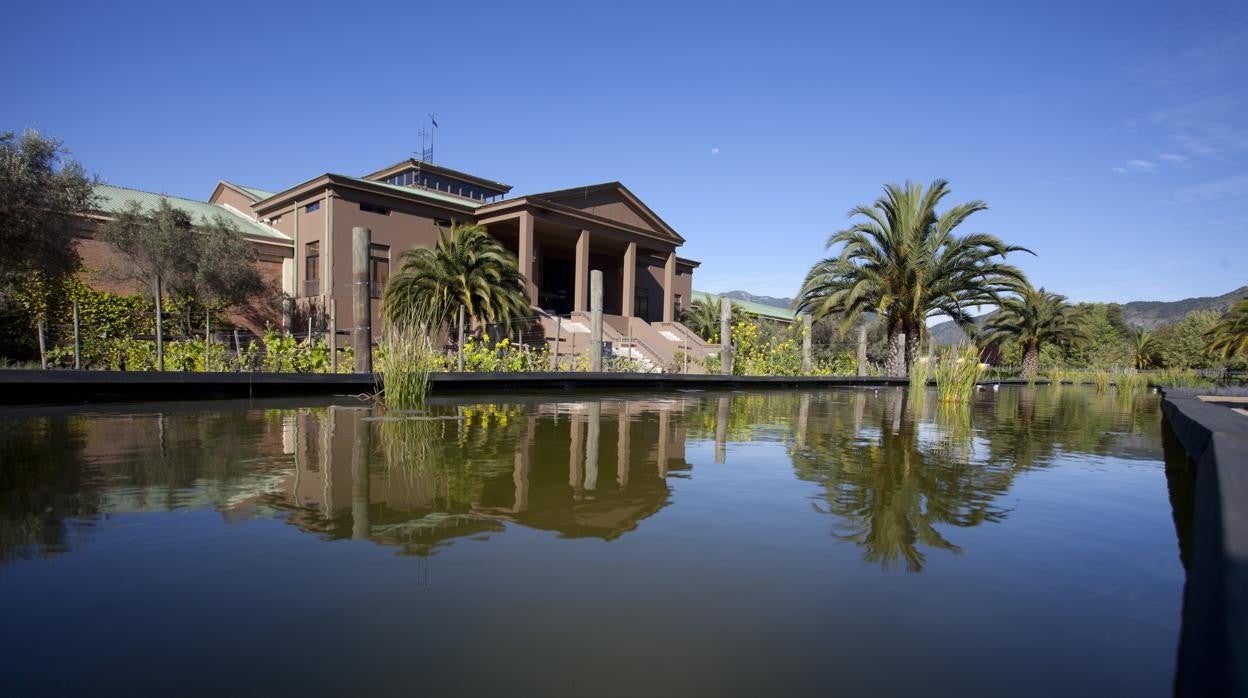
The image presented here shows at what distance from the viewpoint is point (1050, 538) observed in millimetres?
2371

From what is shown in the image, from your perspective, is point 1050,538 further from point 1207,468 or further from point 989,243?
point 989,243

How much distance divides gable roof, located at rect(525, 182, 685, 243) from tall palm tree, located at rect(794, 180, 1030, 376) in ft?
36.9

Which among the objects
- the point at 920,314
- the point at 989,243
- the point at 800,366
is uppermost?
the point at 989,243

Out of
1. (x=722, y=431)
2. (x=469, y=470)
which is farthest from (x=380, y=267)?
(x=469, y=470)

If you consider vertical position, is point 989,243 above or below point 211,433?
above

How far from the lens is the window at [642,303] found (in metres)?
31.8

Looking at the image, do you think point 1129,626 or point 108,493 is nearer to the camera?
point 1129,626

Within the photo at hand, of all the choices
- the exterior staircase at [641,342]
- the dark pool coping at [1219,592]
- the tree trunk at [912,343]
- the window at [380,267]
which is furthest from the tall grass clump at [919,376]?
the window at [380,267]

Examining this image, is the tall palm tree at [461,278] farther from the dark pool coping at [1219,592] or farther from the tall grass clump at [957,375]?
the dark pool coping at [1219,592]

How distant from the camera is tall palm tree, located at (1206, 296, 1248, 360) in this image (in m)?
20.6

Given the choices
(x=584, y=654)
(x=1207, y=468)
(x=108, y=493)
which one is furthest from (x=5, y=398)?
(x=1207, y=468)

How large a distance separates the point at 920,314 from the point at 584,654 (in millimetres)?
17550

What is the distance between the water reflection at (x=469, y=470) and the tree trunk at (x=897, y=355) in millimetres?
12101

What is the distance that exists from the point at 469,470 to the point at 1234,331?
26.7m
